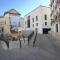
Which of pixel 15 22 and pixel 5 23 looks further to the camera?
pixel 15 22

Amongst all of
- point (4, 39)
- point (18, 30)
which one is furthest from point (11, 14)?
point (4, 39)

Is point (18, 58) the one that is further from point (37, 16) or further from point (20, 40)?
point (37, 16)

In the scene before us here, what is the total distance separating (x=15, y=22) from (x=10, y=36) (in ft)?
1.80

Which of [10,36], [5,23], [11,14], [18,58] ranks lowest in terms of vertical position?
[18,58]

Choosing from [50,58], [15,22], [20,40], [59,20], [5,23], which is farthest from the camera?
[59,20]

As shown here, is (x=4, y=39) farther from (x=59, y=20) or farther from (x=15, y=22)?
(x=59, y=20)

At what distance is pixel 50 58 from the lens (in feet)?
7.43

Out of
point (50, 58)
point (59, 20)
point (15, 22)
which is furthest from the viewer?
point (59, 20)

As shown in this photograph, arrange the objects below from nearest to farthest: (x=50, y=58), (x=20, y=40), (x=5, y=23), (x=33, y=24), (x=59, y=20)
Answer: (x=50, y=58)
(x=20, y=40)
(x=5, y=23)
(x=59, y=20)
(x=33, y=24)

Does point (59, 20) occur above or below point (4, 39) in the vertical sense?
above

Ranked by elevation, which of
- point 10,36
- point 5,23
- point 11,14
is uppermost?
point 11,14

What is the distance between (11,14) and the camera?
3.85 m

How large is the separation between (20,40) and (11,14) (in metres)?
0.86

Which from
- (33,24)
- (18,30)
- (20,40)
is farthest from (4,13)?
(33,24)
